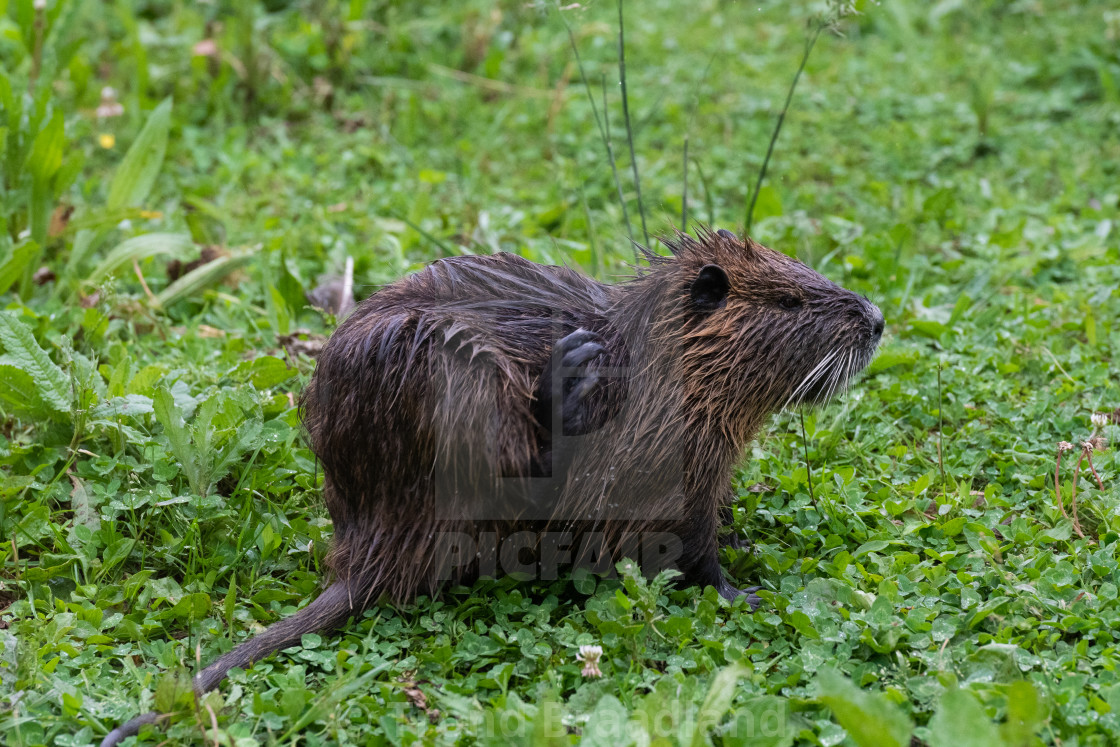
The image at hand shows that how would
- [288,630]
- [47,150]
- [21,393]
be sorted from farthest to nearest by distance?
[47,150] → [21,393] → [288,630]

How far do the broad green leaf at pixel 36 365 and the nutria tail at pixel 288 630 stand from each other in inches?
43.2

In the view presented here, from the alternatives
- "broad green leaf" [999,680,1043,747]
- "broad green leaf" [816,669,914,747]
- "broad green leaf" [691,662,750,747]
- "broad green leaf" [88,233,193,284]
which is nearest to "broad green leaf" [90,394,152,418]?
"broad green leaf" [88,233,193,284]

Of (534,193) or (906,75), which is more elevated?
(906,75)

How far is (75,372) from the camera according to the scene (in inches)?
131

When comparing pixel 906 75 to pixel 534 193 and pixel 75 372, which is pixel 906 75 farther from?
pixel 75 372

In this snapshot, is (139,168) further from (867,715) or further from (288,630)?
(867,715)

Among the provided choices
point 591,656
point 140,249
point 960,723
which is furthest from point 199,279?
point 960,723

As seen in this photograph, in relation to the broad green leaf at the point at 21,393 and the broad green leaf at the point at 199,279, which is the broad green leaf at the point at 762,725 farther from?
the broad green leaf at the point at 199,279

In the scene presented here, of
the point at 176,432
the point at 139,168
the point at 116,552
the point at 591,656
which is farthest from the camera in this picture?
the point at 139,168

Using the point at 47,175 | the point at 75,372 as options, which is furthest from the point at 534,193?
the point at 75,372

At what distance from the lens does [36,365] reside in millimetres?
3330

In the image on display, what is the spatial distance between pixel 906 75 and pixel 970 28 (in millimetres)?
938

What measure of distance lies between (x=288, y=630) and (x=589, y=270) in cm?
217

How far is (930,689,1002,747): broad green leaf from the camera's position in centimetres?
207
